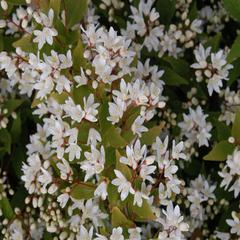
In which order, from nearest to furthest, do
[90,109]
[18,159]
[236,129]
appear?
1. [90,109]
2. [236,129]
3. [18,159]

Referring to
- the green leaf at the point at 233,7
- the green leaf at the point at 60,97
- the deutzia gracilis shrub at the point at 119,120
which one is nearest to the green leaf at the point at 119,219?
the deutzia gracilis shrub at the point at 119,120

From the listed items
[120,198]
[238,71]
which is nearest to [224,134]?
[238,71]

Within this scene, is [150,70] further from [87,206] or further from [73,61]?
[87,206]

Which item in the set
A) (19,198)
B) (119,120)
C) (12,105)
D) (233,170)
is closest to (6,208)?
(19,198)

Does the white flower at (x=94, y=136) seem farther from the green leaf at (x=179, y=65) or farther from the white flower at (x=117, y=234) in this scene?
the green leaf at (x=179, y=65)

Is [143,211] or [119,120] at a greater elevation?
[119,120]

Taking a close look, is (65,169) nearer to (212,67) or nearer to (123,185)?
(123,185)

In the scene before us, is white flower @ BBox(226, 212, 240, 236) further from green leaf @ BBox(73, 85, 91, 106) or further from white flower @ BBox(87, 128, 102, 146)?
green leaf @ BBox(73, 85, 91, 106)

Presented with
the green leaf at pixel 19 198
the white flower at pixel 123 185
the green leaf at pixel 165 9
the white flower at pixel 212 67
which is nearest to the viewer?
the white flower at pixel 123 185
